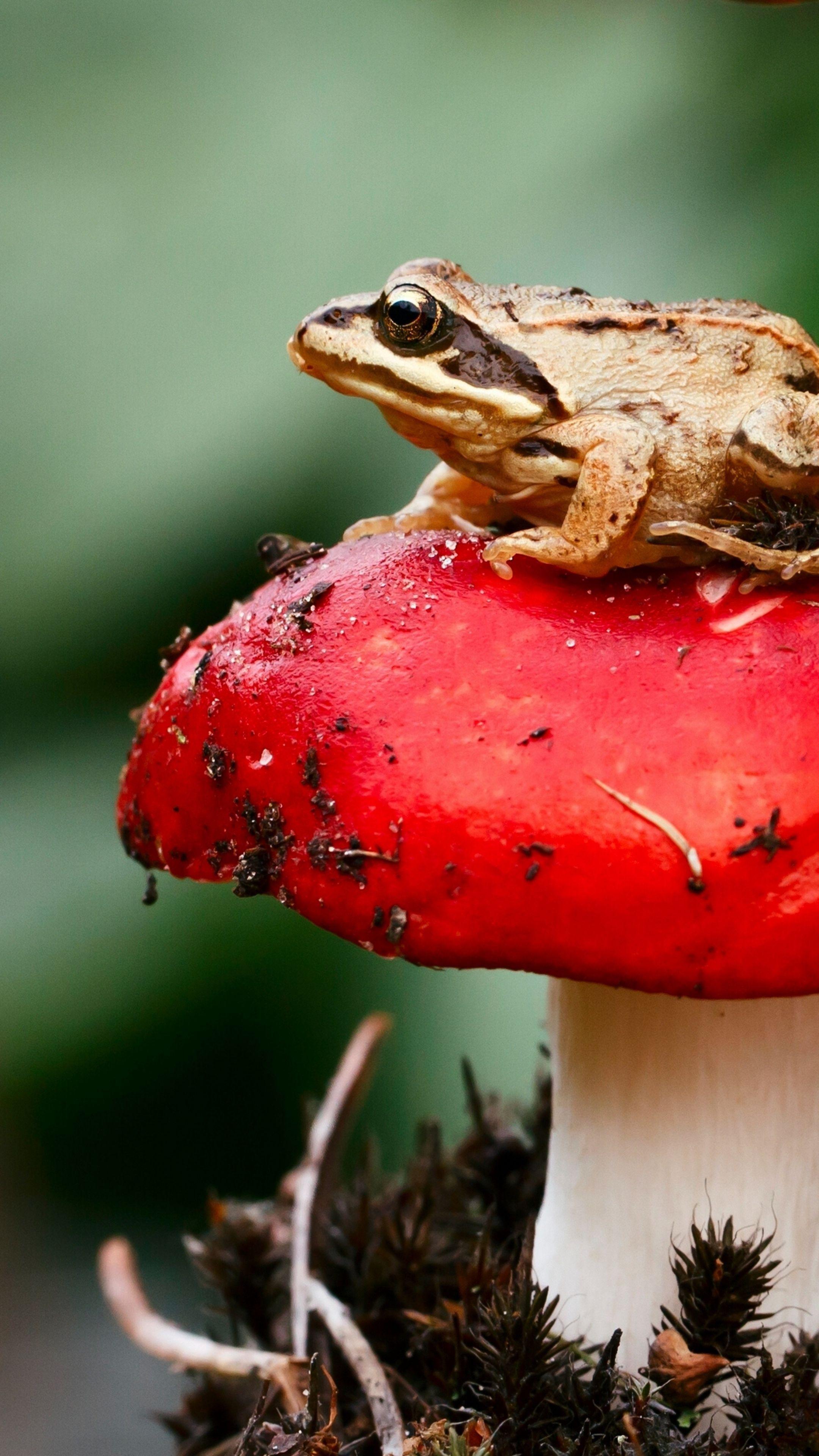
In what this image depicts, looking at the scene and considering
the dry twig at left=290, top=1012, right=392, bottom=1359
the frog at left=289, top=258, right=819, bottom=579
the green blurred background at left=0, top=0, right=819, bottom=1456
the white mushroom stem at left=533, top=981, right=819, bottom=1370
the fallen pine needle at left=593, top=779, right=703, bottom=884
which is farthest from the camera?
the green blurred background at left=0, top=0, right=819, bottom=1456

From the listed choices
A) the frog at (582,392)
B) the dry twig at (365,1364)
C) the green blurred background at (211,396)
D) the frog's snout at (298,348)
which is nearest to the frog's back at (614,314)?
the frog at (582,392)

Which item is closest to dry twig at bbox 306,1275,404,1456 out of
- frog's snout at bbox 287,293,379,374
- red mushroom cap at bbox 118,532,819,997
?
red mushroom cap at bbox 118,532,819,997

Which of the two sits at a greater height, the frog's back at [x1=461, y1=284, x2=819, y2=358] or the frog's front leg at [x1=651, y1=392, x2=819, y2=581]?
the frog's back at [x1=461, y1=284, x2=819, y2=358]

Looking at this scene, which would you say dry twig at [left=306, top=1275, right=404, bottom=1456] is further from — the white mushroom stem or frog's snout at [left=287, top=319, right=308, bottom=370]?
frog's snout at [left=287, top=319, right=308, bottom=370]

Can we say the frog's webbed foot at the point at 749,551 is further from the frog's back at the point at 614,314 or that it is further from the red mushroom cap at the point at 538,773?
the frog's back at the point at 614,314

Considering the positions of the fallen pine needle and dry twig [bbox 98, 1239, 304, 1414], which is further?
dry twig [bbox 98, 1239, 304, 1414]

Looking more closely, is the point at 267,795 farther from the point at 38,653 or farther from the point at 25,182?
the point at 25,182

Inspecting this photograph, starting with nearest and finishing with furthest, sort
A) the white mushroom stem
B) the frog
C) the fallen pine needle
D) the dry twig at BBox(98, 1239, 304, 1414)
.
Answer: the fallen pine needle
the frog
the white mushroom stem
the dry twig at BBox(98, 1239, 304, 1414)

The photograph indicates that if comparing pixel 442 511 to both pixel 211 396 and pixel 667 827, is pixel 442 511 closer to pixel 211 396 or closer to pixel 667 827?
pixel 667 827

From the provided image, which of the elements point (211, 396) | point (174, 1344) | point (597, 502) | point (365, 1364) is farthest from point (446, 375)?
point (211, 396)

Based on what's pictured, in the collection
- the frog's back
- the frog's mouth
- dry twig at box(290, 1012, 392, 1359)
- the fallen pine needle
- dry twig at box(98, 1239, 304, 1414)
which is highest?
the frog's back
